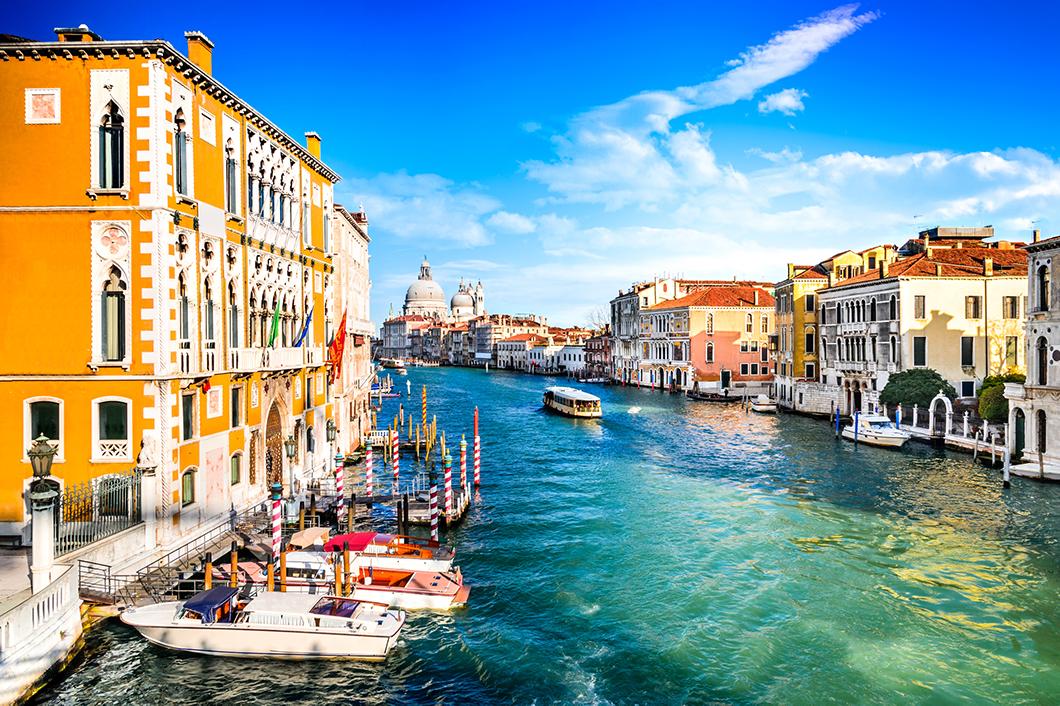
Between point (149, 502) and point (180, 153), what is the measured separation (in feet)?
22.3

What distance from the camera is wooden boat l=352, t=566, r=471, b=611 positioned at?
1374 centimetres

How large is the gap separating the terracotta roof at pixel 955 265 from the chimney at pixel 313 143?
28.6 meters

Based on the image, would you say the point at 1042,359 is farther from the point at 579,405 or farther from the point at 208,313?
the point at 579,405

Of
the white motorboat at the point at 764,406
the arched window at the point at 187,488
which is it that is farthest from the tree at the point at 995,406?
the arched window at the point at 187,488

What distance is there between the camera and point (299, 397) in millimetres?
21031

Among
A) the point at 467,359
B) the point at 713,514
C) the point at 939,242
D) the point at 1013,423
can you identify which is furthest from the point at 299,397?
the point at 467,359

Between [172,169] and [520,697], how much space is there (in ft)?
36.9

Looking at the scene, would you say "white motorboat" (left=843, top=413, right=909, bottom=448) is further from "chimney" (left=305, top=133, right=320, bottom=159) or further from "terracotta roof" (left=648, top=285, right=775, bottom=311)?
"terracotta roof" (left=648, top=285, right=775, bottom=311)

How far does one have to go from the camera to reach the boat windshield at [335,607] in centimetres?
1181

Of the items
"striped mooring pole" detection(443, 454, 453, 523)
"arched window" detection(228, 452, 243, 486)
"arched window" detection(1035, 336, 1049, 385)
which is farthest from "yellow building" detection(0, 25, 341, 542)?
"arched window" detection(1035, 336, 1049, 385)

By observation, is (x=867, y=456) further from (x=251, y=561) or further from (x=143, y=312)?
(x=143, y=312)

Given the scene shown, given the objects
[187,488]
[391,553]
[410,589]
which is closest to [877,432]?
[391,553]

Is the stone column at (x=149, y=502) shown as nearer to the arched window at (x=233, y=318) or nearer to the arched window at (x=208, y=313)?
the arched window at (x=208, y=313)

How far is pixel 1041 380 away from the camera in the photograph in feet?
80.3
